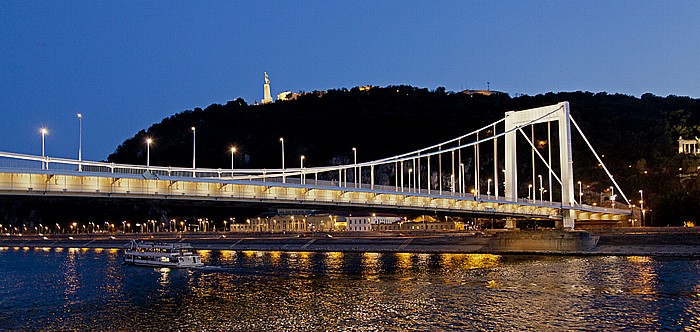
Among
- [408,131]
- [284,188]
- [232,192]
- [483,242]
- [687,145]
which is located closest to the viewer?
[232,192]

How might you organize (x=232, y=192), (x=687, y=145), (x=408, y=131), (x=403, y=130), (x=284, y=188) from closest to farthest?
(x=232, y=192), (x=284, y=188), (x=687, y=145), (x=408, y=131), (x=403, y=130)

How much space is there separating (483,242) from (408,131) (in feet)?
271

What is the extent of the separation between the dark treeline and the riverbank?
42.8m

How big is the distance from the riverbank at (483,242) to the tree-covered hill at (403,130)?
43.8 meters

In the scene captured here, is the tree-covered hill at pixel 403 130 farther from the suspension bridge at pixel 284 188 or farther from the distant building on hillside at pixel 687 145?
the suspension bridge at pixel 284 188

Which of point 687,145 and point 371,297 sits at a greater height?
point 687,145

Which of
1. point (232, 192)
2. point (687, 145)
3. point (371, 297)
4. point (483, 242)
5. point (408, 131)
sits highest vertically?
point (408, 131)

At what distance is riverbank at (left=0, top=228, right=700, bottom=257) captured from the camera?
53.9 m

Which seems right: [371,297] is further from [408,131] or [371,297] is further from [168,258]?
[408,131]

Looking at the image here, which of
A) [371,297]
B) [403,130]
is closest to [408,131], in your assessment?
[403,130]

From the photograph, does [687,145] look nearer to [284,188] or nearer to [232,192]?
[284,188]

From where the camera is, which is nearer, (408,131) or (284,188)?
(284,188)

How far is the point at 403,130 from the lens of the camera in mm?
144500

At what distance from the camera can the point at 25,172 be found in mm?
29859
